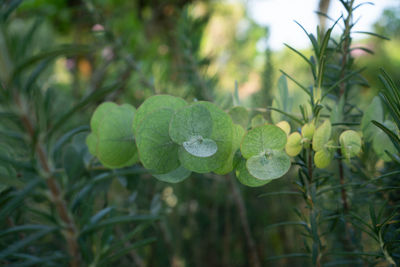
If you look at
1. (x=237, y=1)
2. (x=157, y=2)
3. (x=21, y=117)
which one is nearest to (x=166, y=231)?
(x=21, y=117)

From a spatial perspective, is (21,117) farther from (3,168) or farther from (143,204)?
(143,204)

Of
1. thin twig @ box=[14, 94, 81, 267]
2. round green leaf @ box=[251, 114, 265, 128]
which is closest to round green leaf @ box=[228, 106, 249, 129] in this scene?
round green leaf @ box=[251, 114, 265, 128]

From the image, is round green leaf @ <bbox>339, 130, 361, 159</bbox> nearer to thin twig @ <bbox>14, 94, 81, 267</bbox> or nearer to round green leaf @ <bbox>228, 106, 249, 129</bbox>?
round green leaf @ <bbox>228, 106, 249, 129</bbox>

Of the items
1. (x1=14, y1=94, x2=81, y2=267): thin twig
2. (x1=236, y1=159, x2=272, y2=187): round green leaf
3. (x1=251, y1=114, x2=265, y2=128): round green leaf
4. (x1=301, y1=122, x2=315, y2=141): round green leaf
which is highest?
(x1=301, y1=122, x2=315, y2=141): round green leaf

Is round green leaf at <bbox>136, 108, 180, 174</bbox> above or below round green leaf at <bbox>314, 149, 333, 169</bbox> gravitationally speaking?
below

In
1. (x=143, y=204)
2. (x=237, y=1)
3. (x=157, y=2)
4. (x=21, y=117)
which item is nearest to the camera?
(x=21, y=117)
